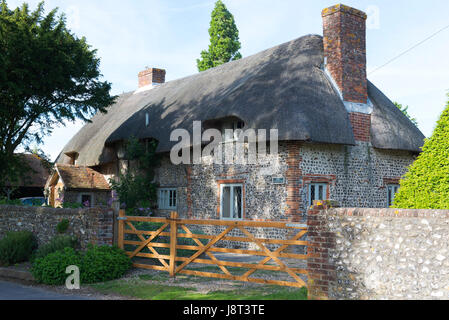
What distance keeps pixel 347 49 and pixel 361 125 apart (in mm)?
2624

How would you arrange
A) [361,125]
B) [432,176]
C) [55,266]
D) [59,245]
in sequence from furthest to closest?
1. [361,125]
2. [59,245]
3. [55,266]
4. [432,176]

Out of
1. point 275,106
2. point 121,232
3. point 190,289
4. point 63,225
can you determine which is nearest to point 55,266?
point 121,232

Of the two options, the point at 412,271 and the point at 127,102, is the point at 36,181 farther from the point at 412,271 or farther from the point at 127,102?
the point at 412,271

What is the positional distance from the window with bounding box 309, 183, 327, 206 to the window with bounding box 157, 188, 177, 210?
6149 millimetres

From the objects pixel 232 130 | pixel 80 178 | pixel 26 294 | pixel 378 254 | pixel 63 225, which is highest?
pixel 232 130

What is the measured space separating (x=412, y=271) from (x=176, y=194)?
43.2ft

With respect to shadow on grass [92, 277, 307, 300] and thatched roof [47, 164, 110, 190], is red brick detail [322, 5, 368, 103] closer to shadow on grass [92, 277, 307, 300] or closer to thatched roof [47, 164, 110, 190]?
shadow on grass [92, 277, 307, 300]

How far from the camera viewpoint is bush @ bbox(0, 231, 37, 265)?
39.6ft

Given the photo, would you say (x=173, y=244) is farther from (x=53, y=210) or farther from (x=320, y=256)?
(x=53, y=210)

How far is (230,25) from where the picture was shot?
34.2m

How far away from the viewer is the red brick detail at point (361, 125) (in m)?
16.1

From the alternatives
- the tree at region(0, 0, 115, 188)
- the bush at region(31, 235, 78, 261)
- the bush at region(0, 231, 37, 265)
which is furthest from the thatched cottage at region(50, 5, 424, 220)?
the bush at region(0, 231, 37, 265)

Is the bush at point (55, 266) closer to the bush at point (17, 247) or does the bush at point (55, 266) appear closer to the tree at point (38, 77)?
the bush at point (17, 247)

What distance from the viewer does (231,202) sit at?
16.4 meters
